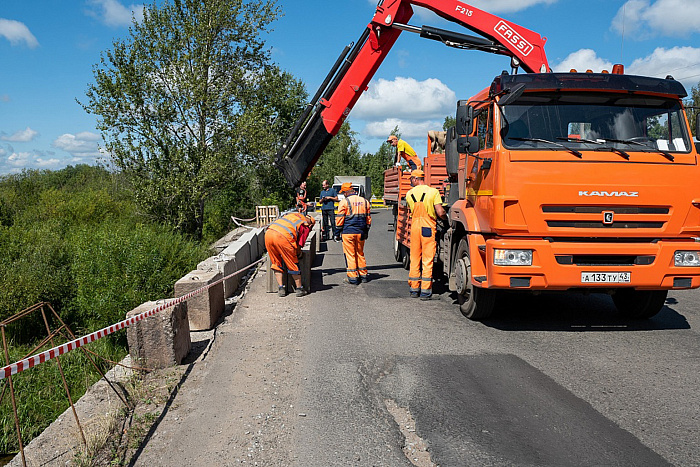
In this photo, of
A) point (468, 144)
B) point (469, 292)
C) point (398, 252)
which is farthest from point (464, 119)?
point (398, 252)

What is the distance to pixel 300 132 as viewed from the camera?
981cm

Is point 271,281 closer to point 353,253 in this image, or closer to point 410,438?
point 353,253

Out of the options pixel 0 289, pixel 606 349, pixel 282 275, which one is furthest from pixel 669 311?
pixel 0 289

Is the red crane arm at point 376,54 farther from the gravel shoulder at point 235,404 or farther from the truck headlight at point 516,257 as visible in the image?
the gravel shoulder at point 235,404

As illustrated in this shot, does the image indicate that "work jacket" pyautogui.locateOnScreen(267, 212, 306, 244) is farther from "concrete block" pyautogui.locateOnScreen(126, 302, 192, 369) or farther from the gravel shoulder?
"concrete block" pyautogui.locateOnScreen(126, 302, 192, 369)

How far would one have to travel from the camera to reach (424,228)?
7.95 metres

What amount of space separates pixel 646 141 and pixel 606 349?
2332mm

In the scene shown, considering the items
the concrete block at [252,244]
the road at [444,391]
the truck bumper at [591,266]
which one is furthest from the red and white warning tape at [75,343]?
the concrete block at [252,244]

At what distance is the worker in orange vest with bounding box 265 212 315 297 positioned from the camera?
328 inches

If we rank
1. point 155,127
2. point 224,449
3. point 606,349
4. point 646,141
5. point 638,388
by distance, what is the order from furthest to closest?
1. point 155,127
2. point 646,141
3. point 606,349
4. point 638,388
5. point 224,449

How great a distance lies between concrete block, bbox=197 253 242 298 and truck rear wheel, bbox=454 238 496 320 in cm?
346

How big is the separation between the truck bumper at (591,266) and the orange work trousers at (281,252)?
3.58 meters

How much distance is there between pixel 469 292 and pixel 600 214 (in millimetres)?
1878

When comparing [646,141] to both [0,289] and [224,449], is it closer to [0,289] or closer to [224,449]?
[224,449]
